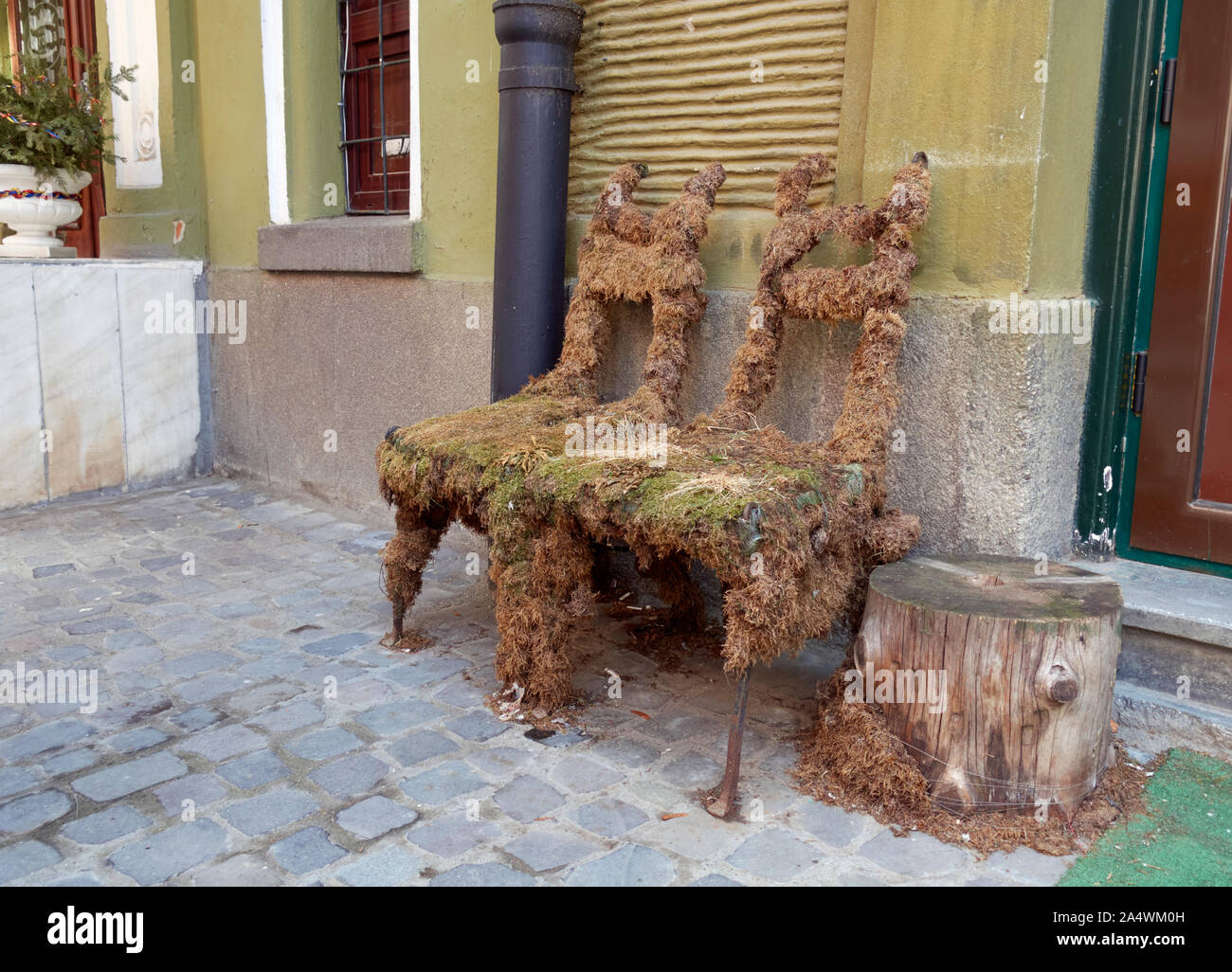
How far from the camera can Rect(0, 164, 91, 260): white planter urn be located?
6.10m

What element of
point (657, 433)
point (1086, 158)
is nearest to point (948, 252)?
point (1086, 158)

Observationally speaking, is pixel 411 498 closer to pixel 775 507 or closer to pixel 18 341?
pixel 775 507

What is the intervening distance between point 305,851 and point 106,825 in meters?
0.55

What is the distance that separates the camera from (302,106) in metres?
5.89

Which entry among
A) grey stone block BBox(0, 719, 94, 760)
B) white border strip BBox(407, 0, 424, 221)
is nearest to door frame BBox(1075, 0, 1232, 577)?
white border strip BBox(407, 0, 424, 221)

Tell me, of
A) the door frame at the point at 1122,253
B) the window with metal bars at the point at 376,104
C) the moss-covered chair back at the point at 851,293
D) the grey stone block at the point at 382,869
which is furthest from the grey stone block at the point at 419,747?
the window with metal bars at the point at 376,104

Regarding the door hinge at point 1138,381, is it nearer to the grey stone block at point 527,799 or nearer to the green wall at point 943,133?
the green wall at point 943,133

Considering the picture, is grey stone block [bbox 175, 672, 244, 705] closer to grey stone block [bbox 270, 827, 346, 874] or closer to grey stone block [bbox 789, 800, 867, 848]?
grey stone block [bbox 270, 827, 346, 874]

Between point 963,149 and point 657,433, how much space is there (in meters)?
1.30

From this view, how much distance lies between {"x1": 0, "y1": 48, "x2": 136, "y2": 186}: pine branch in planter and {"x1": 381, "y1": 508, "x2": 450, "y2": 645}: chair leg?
4056 millimetres

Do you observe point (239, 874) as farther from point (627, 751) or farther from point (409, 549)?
point (409, 549)

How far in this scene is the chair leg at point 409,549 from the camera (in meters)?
3.74

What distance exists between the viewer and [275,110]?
5902mm

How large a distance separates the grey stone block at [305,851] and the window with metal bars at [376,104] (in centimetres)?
386
